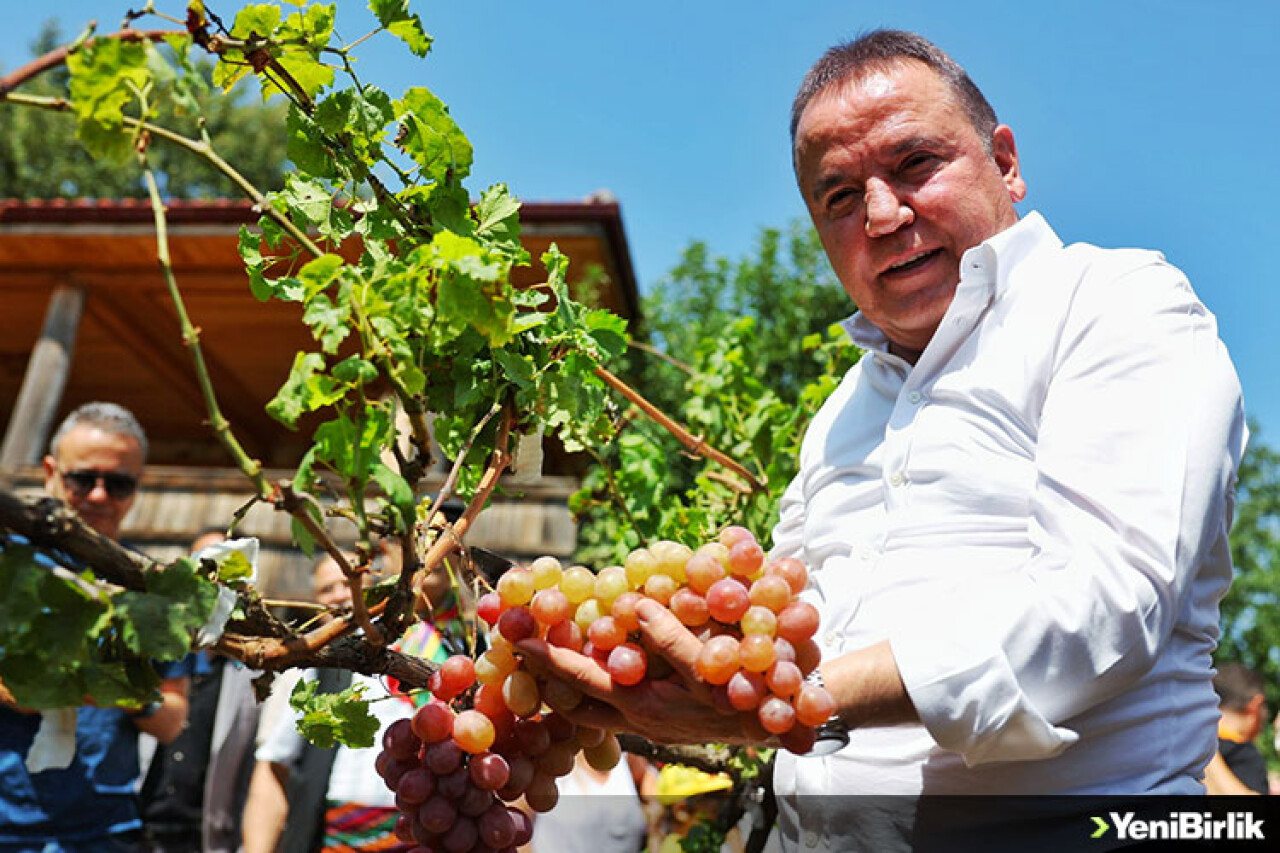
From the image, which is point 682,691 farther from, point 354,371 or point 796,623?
point 354,371

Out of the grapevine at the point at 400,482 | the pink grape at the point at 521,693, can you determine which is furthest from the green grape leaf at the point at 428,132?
the pink grape at the point at 521,693

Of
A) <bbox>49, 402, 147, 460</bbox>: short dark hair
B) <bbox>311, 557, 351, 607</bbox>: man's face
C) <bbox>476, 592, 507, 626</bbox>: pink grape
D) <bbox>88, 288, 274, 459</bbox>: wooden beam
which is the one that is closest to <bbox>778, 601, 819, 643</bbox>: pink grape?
<bbox>476, 592, 507, 626</bbox>: pink grape

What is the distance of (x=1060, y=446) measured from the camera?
50.3 inches

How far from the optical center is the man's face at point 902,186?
1705mm

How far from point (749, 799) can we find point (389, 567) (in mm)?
1503

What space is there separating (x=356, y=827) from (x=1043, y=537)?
2.91m

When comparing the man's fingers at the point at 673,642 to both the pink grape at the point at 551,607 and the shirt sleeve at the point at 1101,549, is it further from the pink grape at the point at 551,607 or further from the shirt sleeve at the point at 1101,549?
the shirt sleeve at the point at 1101,549

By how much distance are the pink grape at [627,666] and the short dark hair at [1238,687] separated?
18.7 ft

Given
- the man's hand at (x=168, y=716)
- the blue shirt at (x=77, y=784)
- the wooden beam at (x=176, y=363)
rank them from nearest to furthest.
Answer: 1. the blue shirt at (x=77, y=784)
2. the man's hand at (x=168, y=716)
3. the wooden beam at (x=176, y=363)

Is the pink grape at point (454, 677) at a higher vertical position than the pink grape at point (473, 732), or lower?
higher

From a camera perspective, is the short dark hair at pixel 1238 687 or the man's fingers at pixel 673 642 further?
the short dark hair at pixel 1238 687

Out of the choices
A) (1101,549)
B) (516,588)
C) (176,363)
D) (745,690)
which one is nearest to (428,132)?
(516,588)

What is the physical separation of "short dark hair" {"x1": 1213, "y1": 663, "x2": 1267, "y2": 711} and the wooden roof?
4681 millimetres

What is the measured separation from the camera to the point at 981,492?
4.77 feet
